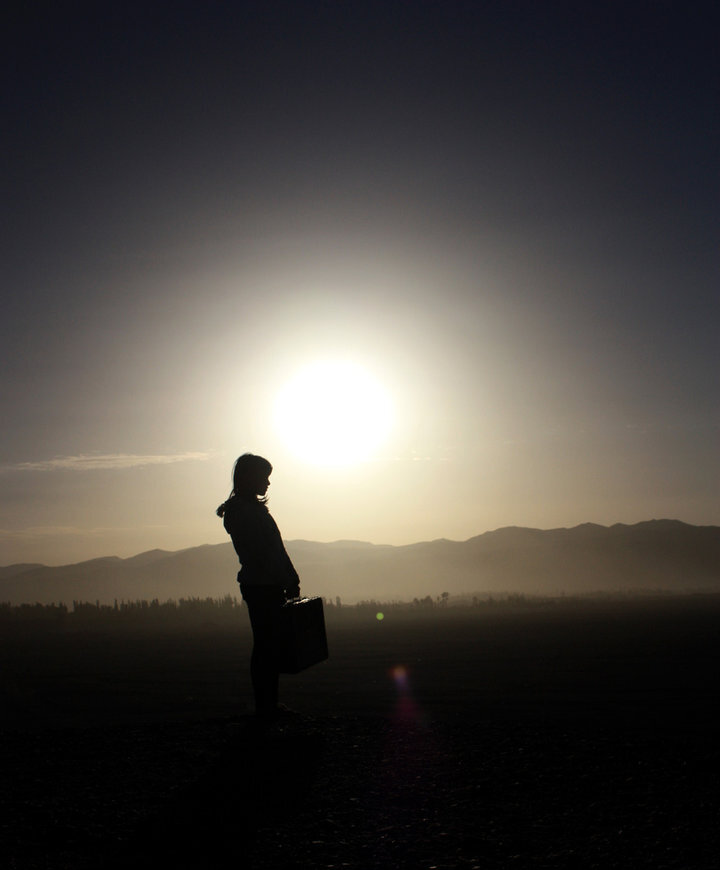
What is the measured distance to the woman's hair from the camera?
22.3 ft

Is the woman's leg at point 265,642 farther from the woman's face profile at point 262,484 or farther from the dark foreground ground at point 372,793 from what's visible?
the woman's face profile at point 262,484

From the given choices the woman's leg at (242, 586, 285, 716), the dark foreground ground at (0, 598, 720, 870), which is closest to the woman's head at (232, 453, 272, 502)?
the woman's leg at (242, 586, 285, 716)

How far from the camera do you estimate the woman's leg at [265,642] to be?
6.33m

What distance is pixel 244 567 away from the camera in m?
6.56

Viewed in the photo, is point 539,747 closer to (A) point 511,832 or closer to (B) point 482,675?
(A) point 511,832

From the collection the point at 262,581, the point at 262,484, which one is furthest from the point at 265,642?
the point at 262,484

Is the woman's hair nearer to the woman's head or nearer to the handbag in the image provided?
the woman's head

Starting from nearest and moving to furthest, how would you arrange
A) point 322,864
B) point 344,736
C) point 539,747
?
point 322,864 < point 539,747 < point 344,736

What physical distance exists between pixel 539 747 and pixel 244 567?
8.78ft

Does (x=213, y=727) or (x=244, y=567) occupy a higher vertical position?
(x=244, y=567)

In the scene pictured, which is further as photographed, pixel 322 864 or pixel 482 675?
pixel 482 675

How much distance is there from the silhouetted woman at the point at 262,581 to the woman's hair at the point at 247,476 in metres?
0.07

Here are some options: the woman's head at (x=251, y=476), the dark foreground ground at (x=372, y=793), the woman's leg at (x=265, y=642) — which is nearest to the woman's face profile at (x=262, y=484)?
the woman's head at (x=251, y=476)

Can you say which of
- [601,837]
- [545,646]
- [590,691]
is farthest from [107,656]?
[601,837]
